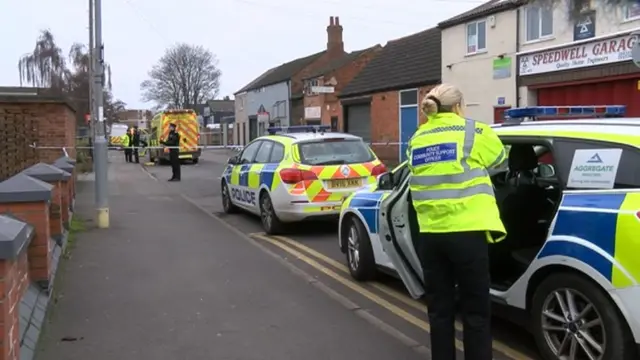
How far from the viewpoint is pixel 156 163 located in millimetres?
32375

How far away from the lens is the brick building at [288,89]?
45.7 metres

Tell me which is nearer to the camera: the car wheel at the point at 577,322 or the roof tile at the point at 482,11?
the car wheel at the point at 577,322

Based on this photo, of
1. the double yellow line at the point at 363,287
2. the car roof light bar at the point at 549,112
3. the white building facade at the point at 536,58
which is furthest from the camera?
the white building facade at the point at 536,58

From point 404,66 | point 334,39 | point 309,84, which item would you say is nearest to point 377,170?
point 404,66

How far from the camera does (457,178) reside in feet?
12.5

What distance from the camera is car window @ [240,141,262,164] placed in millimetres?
11023

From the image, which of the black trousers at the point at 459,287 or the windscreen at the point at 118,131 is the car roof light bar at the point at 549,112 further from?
the windscreen at the point at 118,131

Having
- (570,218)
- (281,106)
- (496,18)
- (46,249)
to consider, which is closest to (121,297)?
(46,249)

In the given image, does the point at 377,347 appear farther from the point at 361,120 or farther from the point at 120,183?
the point at 361,120

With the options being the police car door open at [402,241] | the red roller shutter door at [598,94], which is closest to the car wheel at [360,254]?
the police car door open at [402,241]

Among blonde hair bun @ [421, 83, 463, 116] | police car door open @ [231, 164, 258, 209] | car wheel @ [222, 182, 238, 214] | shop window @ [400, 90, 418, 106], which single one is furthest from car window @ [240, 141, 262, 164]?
shop window @ [400, 90, 418, 106]

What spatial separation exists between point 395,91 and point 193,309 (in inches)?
879

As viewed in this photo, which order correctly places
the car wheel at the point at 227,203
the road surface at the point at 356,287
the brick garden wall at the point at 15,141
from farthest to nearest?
the brick garden wall at the point at 15,141
the car wheel at the point at 227,203
the road surface at the point at 356,287

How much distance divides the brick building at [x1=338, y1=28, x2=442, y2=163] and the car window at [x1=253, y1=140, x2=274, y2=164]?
46.2ft
